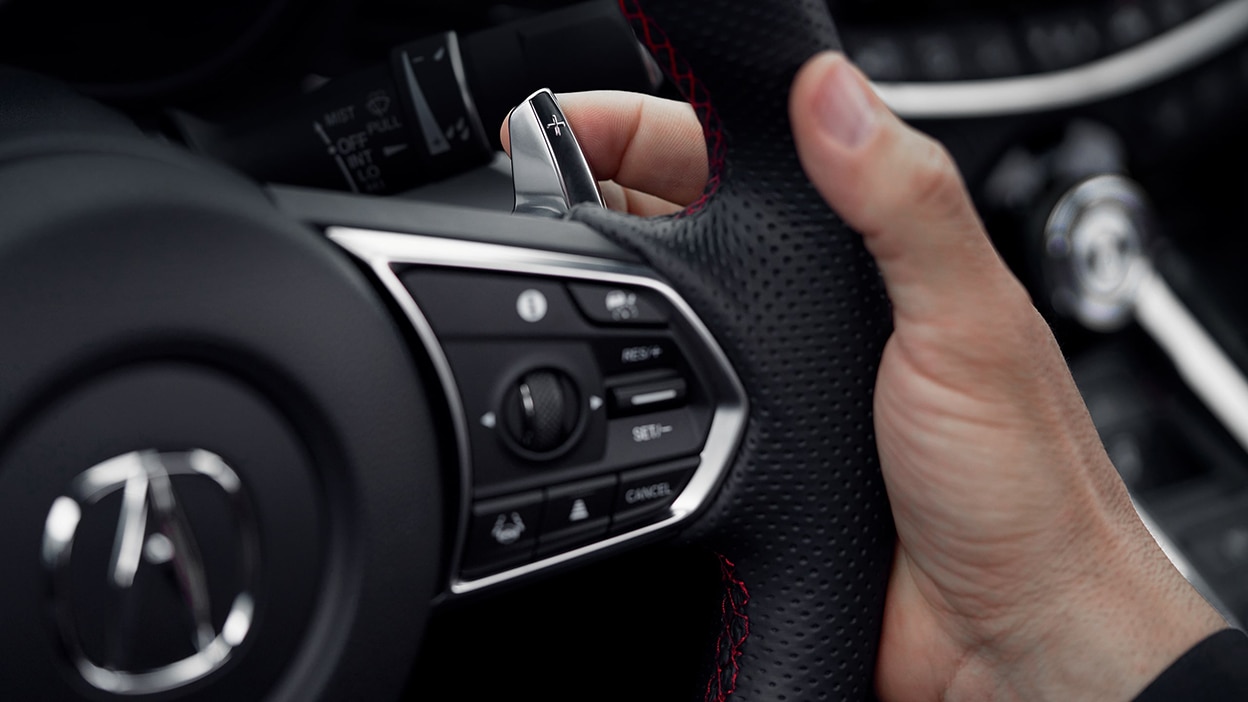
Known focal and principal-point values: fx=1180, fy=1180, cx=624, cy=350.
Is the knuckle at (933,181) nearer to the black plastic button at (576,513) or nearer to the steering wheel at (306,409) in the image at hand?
the steering wheel at (306,409)

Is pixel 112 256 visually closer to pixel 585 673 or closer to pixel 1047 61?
pixel 585 673

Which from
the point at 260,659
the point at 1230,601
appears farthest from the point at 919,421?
the point at 1230,601

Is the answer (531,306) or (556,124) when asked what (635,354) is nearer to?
(531,306)

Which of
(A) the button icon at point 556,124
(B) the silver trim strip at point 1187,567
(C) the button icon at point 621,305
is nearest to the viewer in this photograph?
(C) the button icon at point 621,305

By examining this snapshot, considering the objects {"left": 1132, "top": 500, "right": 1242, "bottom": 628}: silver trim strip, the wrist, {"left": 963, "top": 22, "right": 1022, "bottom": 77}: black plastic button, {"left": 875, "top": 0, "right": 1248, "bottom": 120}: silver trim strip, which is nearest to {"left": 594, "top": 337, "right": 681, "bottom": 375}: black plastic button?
the wrist

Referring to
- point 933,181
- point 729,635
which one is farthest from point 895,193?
point 729,635

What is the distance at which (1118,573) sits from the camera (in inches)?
26.7

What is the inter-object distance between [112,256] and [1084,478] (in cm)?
51

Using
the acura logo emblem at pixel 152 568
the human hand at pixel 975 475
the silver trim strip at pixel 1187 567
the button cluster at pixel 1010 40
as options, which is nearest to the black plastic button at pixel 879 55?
the button cluster at pixel 1010 40

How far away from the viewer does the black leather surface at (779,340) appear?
1.71 ft

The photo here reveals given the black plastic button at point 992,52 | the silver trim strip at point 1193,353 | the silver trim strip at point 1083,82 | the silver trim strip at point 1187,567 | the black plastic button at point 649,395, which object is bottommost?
the silver trim strip at point 1187,567

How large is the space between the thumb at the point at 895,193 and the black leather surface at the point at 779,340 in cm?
2

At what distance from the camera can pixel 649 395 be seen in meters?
0.57

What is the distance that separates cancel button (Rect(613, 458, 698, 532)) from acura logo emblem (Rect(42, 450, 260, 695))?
0.56 ft
